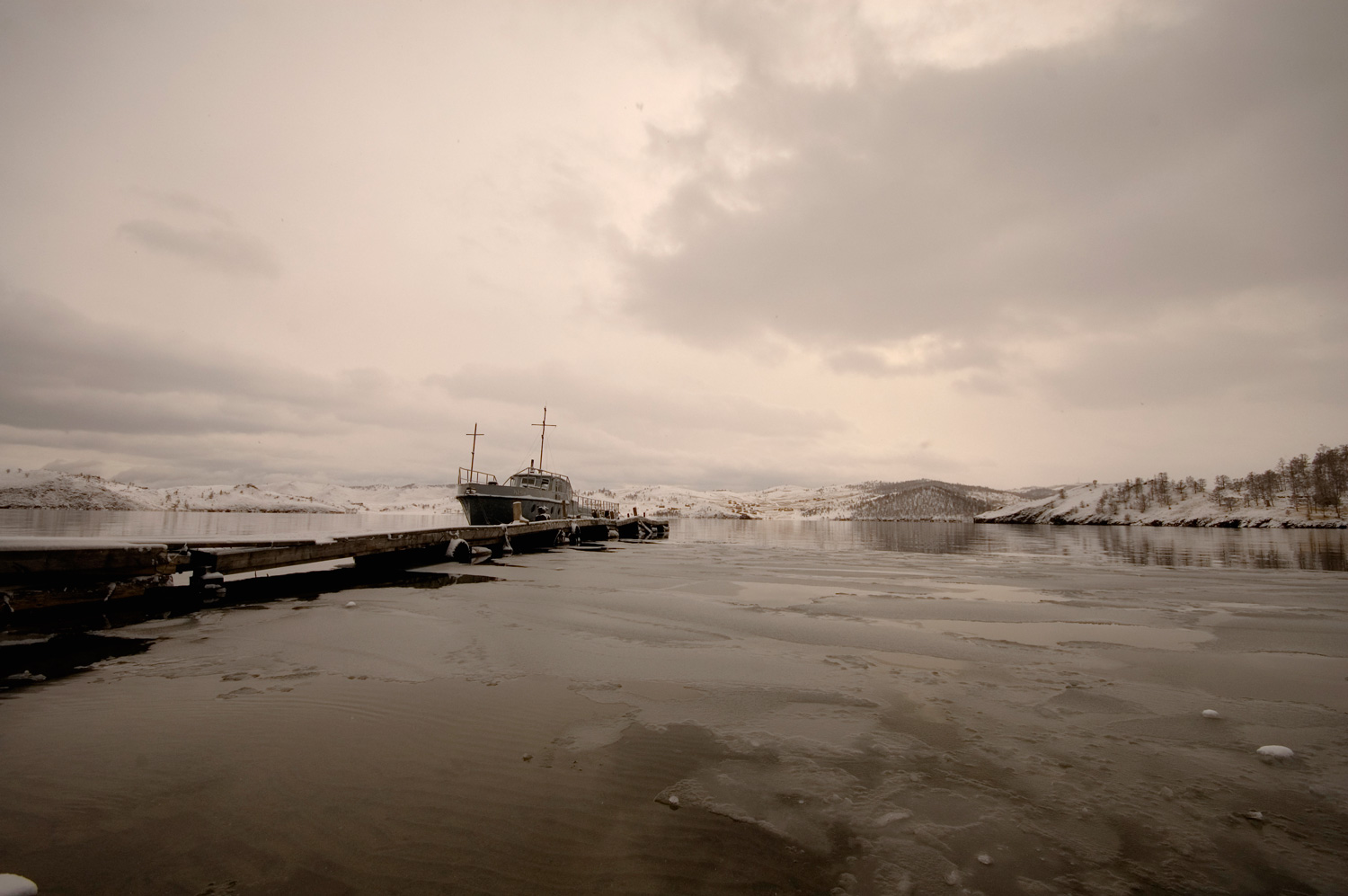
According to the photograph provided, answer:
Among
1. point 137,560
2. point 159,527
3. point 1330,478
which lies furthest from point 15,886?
point 1330,478

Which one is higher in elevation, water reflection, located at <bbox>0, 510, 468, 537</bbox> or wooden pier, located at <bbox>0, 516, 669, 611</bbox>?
wooden pier, located at <bbox>0, 516, 669, 611</bbox>

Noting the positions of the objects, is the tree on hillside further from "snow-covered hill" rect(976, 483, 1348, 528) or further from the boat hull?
the boat hull

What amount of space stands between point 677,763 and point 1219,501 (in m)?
137

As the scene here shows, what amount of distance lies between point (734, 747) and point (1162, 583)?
56.8 ft

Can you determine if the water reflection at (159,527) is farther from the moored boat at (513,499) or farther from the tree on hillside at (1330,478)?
the tree on hillside at (1330,478)

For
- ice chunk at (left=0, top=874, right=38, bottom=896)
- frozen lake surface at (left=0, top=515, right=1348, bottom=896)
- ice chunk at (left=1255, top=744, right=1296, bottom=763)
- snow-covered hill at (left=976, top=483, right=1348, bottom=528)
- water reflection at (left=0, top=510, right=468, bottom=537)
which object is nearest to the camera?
ice chunk at (left=0, top=874, right=38, bottom=896)

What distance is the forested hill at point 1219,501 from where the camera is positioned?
82250mm

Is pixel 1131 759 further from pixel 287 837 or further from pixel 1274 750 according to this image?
pixel 287 837

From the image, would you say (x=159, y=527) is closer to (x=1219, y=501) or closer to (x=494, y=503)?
(x=494, y=503)

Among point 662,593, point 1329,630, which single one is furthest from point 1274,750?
point 662,593

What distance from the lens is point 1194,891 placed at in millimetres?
2621

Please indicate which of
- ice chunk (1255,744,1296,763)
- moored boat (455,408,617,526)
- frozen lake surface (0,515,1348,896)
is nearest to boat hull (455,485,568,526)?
moored boat (455,408,617,526)

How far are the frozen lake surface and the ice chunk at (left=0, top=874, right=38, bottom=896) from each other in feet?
0.85

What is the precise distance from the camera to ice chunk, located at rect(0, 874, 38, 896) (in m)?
2.17
